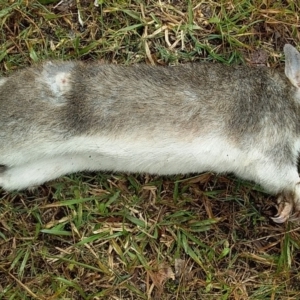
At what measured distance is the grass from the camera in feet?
15.3

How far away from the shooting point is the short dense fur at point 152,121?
409 cm

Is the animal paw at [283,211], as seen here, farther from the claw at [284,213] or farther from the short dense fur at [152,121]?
the short dense fur at [152,121]

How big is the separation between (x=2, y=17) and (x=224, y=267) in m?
2.59

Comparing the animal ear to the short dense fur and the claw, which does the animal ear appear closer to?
the short dense fur

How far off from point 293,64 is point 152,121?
1.12m

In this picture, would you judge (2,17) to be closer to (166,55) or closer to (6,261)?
(166,55)

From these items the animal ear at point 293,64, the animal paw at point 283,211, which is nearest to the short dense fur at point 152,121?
the animal ear at point 293,64

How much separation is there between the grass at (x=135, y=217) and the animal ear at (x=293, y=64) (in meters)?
0.60

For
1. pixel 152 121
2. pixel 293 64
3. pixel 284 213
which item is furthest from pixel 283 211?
pixel 152 121

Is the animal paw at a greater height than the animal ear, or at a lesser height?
lesser

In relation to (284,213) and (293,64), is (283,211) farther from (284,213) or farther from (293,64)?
(293,64)

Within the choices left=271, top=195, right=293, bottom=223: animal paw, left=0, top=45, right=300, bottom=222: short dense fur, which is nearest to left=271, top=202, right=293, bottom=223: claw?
left=271, top=195, right=293, bottom=223: animal paw

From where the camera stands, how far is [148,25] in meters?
5.00

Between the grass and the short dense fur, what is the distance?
1.23 ft
